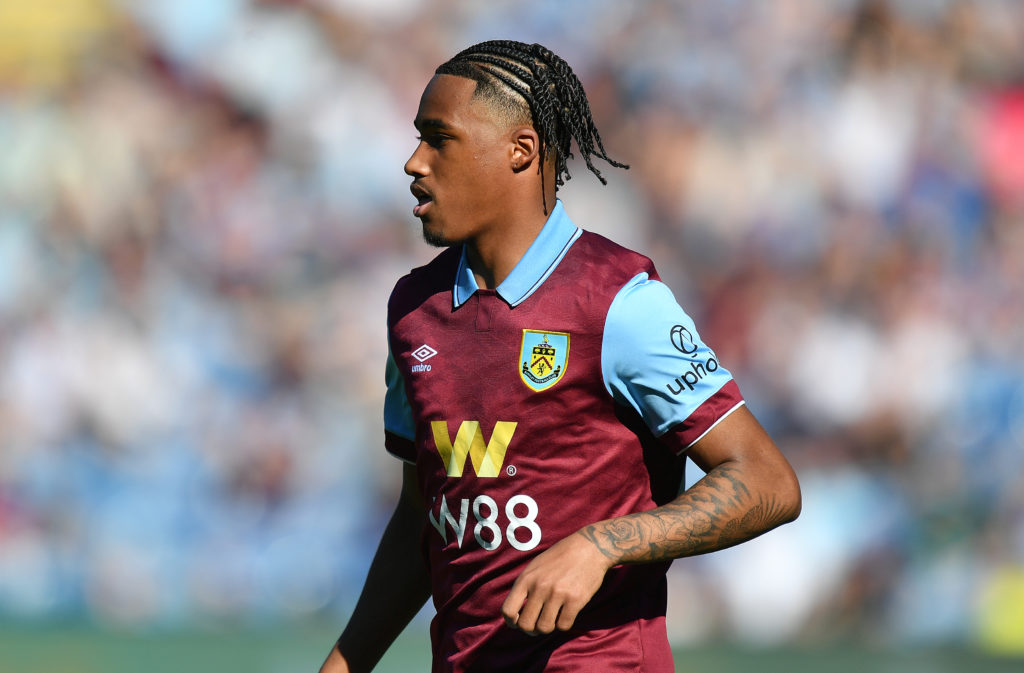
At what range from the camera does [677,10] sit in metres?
6.79

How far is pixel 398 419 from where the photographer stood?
2619 millimetres

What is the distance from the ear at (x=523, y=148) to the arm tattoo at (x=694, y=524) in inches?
27.8

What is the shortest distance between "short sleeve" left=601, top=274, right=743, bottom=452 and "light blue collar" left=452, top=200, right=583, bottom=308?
18cm

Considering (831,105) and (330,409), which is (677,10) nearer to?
(831,105)

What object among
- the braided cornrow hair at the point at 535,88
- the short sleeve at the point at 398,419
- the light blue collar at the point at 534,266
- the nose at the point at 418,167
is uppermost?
the braided cornrow hair at the point at 535,88

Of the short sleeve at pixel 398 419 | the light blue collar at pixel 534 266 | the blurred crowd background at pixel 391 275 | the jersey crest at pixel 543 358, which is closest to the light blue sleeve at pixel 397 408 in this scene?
the short sleeve at pixel 398 419

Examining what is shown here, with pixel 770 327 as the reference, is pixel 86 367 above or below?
above

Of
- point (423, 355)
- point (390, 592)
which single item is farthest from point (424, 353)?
point (390, 592)

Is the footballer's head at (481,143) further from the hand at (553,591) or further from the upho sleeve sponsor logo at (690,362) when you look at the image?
the hand at (553,591)

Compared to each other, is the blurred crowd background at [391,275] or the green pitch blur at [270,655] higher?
the blurred crowd background at [391,275]

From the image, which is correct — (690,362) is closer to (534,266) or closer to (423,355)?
(534,266)

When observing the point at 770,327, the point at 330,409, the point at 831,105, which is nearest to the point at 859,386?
the point at 770,327

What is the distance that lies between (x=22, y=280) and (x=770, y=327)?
372 cm

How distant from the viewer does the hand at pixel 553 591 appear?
1.90 m
